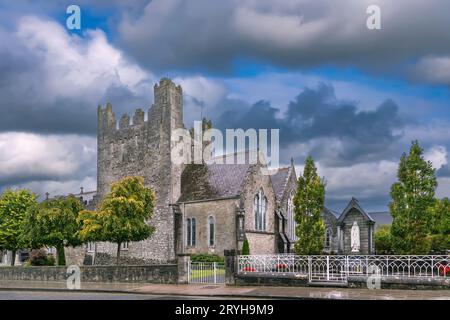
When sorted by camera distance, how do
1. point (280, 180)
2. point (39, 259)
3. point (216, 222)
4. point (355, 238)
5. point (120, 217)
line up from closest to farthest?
point (120, 217), point (355, 238), point (216, 222), point (39, 259), point (280, 180)

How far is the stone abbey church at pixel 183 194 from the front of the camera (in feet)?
152

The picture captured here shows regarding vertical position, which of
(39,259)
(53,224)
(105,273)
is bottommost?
(39,259)

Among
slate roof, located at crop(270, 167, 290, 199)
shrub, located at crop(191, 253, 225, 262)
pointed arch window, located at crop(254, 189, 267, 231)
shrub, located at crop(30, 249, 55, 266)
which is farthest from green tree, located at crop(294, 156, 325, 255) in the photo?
shrub, located at crop(30, 249, 55, 266)

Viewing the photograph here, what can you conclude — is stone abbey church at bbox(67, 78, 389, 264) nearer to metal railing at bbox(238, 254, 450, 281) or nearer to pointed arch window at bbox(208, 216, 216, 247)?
pointed arch window at bbox(208, 216, 216, 247)

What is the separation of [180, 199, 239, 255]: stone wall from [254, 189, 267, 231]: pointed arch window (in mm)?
3677

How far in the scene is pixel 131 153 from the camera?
53125mm

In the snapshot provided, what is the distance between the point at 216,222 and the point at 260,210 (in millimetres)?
4961

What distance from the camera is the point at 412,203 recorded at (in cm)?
2994

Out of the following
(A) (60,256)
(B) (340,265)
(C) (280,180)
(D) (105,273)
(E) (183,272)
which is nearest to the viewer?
(B) (340,265)

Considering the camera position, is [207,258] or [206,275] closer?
[206,275]

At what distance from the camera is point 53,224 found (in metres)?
42.9

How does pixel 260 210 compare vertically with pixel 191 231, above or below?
above

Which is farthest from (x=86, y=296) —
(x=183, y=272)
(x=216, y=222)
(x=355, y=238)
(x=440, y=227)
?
(x=440, y=227)

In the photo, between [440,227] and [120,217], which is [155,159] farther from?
[440,227]
